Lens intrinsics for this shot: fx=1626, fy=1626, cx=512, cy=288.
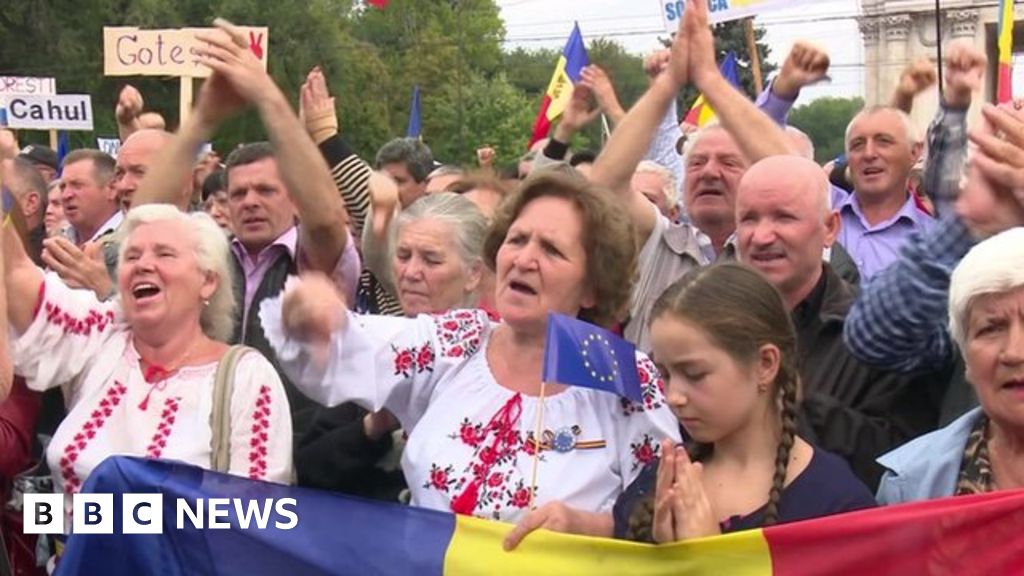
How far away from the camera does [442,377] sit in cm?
377

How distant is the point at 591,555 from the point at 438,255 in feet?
4.92

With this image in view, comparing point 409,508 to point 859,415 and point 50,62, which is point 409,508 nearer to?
point 859,415

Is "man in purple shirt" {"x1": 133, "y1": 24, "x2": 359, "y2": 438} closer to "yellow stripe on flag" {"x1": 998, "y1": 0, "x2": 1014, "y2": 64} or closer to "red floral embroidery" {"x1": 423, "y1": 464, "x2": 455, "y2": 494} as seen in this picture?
"red floral embroidery" {"x1": 423, "y1": 464, "x2": 455, "y2": 494}

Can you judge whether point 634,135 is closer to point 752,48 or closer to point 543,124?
point 752,48

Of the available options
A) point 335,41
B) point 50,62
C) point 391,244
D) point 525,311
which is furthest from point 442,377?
point 335,41

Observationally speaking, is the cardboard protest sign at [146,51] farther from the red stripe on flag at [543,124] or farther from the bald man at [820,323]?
the bald man at [820,323]

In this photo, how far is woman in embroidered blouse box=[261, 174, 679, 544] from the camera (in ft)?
11.6

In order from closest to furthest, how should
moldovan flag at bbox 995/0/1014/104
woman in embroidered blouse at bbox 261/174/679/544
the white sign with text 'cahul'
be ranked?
woman in embroidered blouse at bbox 261/174/679/544, moldovan flag at bbox 995/0/1014/104, the white sign with text 'cahul'

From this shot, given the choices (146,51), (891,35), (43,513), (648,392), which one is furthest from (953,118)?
(891,35)

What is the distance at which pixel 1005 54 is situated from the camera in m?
7.66

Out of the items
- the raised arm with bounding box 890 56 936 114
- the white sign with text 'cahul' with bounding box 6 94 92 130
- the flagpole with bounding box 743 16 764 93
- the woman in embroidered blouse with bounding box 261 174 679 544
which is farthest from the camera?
the white sign with text 'cahul' with bounding box 6 94 92 130

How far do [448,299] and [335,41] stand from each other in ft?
153

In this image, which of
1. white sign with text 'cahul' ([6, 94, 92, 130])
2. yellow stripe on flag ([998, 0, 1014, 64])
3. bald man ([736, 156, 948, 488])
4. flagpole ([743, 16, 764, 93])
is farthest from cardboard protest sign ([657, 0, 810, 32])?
white sign with text 'cahul' ([6, 94, 92, 130])

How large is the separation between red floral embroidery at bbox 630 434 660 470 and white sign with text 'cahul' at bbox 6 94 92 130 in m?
10.8
